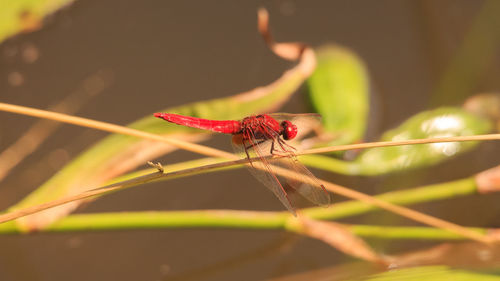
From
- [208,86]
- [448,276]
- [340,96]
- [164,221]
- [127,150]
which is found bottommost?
[448,276]

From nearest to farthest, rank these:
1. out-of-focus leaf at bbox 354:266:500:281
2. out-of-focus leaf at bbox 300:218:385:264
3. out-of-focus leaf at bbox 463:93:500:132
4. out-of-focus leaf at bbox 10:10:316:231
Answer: out-of-focus leaf at bbox 354:266:500:281
out-of-focus leaf at bbox 10:10:316:231
out-of-focus leaf at bbox 300:218:385:264
out-of-focus leaf at bbox 463:93:500:132

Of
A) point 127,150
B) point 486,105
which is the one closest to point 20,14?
point 127,150

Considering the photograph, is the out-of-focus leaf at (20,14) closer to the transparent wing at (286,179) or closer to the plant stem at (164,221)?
the plant stem at (164,221)

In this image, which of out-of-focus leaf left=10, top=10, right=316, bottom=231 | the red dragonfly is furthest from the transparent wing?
out-of-focus leaf left=10, top=10, right=316, bottom=231

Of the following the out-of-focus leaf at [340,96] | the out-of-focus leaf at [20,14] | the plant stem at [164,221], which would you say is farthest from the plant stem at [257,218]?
the out-of-focus leaf at [20,14]

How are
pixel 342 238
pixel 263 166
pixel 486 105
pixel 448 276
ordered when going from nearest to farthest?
pixel 448 276 < pixel 263 166 < pixel 342 238 < pixel 486 105

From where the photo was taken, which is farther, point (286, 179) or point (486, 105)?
point (486, 105)

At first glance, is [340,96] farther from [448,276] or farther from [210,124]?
[448,276]

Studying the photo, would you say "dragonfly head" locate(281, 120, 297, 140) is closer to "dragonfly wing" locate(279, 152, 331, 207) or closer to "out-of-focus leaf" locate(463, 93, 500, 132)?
"dragonfly wing" locate(279, 152, 331, 207)
